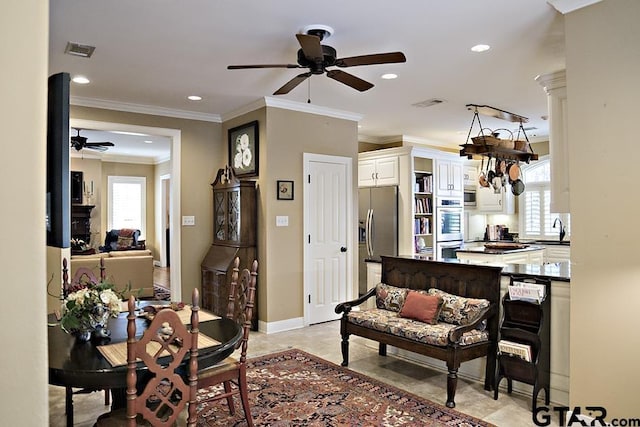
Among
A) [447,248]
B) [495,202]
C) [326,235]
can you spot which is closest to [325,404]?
[326,235]

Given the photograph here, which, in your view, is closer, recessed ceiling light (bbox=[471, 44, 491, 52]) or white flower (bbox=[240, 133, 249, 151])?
recessed ceiling light (bbox=[471, 44, 491, 52])

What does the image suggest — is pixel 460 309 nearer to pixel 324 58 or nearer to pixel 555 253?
pixel 324 58

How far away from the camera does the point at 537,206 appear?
25.4ft

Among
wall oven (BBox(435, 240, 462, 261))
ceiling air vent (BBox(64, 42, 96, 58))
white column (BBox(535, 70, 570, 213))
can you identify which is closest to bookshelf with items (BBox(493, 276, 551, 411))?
white column (BBox(535, 70, 570, 213))

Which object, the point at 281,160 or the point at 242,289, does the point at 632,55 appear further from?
the point at 281,160

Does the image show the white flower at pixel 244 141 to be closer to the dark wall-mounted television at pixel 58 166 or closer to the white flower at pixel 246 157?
the white flower at pixel 246 157

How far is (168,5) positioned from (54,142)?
1.69 metres

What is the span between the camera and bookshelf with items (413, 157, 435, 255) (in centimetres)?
698

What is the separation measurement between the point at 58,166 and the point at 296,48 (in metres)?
2.51

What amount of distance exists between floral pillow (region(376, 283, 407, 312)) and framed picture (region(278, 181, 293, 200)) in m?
1.68

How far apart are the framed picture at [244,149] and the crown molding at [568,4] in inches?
131

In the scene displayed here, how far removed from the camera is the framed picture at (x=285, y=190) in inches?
206

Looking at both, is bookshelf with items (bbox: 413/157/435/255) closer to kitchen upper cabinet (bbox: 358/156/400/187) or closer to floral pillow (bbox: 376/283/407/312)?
kitchen upper cabinet (bbox: 358/156/400/187)

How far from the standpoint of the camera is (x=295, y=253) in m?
5.35
